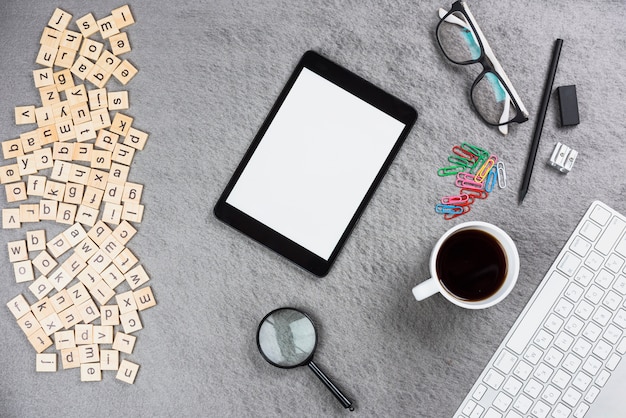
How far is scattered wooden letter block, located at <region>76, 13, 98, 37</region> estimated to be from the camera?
788mm

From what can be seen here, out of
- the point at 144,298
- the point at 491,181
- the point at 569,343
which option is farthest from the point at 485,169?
the point at 144,298

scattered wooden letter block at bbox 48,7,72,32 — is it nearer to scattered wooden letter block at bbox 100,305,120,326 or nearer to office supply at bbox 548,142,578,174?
scattered wooden letter block at bbox 100,305,120,326

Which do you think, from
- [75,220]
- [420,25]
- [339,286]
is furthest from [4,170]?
[420,25]

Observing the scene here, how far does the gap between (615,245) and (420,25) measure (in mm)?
430

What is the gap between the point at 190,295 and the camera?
76 centimetres

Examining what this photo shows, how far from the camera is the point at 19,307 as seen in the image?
2.55 ft

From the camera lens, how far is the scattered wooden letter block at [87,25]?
2.59 ft

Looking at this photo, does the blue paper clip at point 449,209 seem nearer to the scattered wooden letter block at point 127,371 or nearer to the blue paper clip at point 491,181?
the blue paper clip at point 491,181

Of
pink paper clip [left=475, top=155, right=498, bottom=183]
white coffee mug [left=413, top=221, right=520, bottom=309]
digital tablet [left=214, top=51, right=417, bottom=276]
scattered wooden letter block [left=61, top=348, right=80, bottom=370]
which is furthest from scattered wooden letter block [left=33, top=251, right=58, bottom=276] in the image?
pink paper clip [left=475, top=155, right=498, bottom=183]

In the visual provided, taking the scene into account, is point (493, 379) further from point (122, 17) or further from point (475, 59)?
point (122, 17)

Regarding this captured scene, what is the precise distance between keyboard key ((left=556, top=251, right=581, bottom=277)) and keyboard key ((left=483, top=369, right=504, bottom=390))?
0.58ft

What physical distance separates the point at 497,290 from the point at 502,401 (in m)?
0.18

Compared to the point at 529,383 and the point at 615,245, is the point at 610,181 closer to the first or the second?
the point at 615,245

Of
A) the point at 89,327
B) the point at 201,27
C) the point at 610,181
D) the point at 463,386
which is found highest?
the point at 610,181
